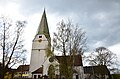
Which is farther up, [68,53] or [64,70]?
[68,53]

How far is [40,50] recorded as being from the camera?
5647cm

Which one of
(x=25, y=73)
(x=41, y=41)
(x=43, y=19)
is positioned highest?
(x=43, y=19)

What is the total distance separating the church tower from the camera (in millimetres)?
54562

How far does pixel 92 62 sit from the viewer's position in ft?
156

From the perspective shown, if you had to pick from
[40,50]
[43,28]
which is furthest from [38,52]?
[43,28]

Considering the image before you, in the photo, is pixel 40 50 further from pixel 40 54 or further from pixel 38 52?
pixel 40 54

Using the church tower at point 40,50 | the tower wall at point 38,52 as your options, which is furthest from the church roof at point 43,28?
the tower wall at point 38,52

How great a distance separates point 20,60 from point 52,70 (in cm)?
548

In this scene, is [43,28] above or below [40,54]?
above

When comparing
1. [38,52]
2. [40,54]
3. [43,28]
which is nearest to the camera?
[40,54]

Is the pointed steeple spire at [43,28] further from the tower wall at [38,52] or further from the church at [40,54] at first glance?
the tower wall at [38,52]

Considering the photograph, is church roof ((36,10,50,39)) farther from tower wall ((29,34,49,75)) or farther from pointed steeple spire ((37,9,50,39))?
tower wall ((29,34,49,75))

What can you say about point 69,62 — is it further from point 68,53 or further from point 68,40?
point 68,40

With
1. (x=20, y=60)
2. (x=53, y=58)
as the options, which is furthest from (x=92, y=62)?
(x=20, y=60)
